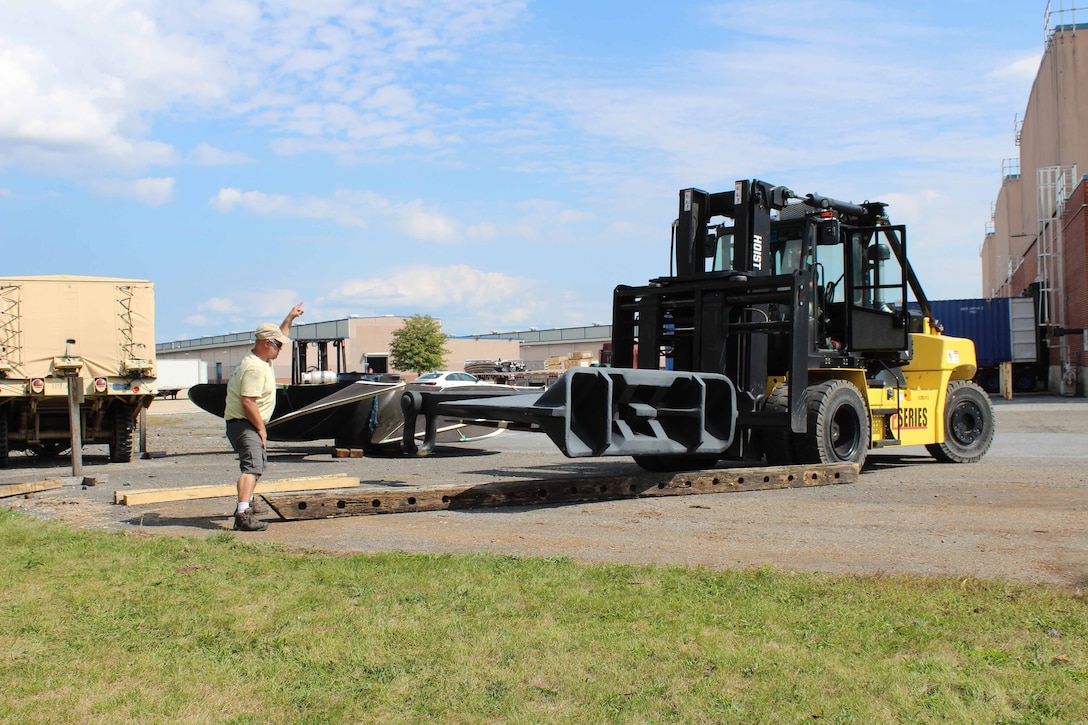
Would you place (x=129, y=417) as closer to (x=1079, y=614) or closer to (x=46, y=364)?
(x=46, y=364)

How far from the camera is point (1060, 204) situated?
3841 cm

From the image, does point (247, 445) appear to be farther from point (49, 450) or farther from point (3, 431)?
point (49, 450)

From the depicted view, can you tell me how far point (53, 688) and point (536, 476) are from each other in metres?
7.96

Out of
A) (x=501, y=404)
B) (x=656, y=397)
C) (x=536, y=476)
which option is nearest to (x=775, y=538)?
(x=656, y=397)

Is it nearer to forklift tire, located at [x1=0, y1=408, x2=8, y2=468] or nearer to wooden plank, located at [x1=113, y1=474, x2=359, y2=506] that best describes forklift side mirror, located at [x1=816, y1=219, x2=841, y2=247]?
wooden plank, located at [x1=113, y1=474, x2=359, y2=506]

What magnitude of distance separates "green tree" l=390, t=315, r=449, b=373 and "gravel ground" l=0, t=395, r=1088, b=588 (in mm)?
58364

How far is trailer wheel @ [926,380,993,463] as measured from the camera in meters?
13.1

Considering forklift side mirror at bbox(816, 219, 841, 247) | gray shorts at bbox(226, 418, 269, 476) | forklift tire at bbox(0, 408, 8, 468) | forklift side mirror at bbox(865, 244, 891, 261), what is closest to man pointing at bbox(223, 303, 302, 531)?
gray shorts at bbox(226, 418, 269, 476)

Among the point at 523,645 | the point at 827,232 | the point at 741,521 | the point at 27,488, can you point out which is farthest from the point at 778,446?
the point at 27,488

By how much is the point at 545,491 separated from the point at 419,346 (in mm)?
63485

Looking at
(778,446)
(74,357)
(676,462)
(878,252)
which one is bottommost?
(676,462)

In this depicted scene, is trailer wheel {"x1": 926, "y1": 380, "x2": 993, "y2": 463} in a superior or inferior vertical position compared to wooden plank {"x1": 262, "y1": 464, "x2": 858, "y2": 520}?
superior

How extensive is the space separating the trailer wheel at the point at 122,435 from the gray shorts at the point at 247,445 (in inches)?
322

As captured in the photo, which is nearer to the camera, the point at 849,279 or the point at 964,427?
the point at 849,279
